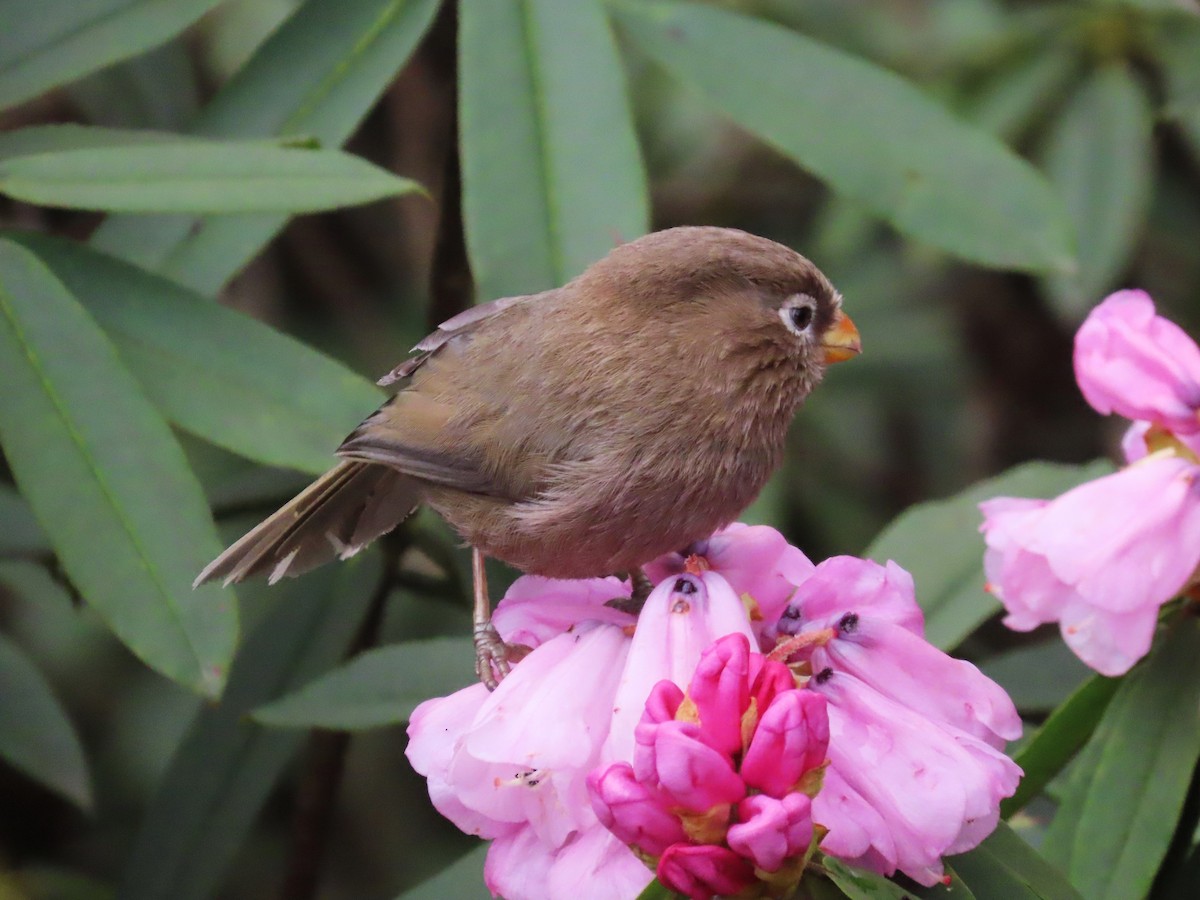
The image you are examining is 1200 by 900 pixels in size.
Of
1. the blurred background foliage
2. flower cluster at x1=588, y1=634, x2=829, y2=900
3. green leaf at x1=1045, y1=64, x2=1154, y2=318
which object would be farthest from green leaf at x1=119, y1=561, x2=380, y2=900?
green leaf at x1=1045, y1=64, x2=1154, y2=318

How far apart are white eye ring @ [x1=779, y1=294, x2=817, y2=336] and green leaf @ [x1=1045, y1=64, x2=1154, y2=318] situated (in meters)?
1.31

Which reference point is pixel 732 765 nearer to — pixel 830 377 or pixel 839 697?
pixel 839 697

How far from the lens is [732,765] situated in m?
0.91

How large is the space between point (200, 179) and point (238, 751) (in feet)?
2.56

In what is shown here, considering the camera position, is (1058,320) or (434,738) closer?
(434,738)

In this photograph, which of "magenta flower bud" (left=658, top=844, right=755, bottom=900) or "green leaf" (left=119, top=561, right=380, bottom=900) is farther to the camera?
"green leaf" (left=119, top=561, right=380, bottom=900)

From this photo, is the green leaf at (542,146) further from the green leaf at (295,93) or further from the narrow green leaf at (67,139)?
the narrow green leaf at (67,139)

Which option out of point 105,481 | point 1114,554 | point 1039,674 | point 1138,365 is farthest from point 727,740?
point 1039,674

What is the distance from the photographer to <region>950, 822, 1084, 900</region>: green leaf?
A: 1.01 meters

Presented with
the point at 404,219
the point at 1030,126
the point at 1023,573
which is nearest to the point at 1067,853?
the point at 1023,573

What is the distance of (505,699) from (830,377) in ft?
7.96

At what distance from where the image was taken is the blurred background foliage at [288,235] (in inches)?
53.7

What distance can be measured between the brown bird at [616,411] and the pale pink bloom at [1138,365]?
0.25m

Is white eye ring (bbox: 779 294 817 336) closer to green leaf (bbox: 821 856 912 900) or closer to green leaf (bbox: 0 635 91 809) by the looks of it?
green leaf (bbox: 821 856 912 900)
